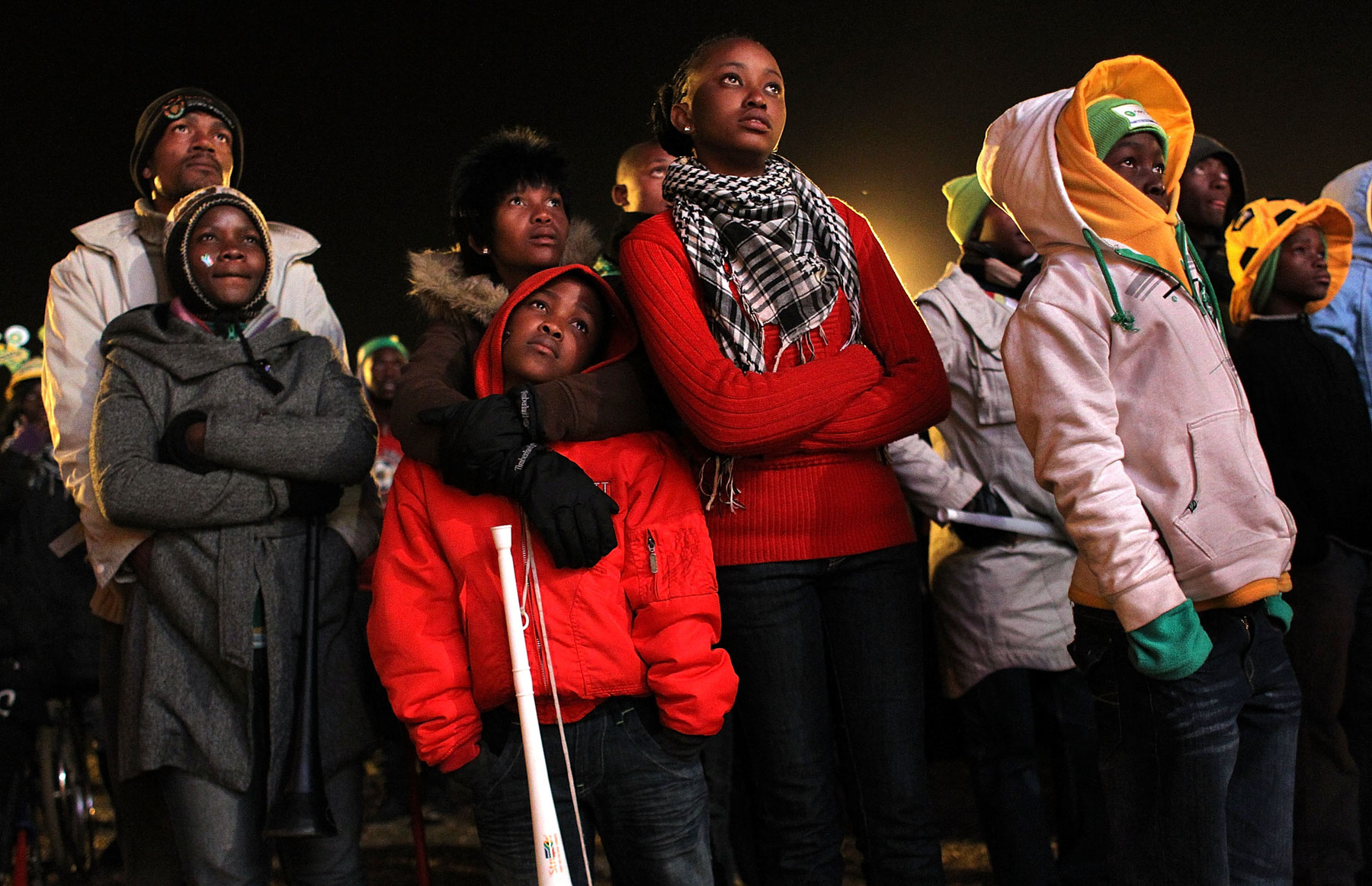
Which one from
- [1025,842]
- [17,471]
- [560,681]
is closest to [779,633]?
[560,681]

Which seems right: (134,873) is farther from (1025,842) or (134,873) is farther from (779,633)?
(1025,842)

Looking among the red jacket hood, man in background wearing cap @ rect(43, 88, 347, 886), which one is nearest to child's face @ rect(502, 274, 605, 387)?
the red jacket hood

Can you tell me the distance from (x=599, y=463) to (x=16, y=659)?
206 centimetres

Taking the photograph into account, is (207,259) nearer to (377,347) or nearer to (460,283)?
(460,283)

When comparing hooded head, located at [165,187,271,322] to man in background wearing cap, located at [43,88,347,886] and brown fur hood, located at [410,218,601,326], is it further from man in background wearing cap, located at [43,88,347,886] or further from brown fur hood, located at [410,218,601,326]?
brown fur hood, located at [410,218,601,326]

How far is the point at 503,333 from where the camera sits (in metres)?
1.80

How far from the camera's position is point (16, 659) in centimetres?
278

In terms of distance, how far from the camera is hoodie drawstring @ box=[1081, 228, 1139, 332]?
5.25ft

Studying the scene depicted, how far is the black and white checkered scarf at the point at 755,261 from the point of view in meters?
1.78

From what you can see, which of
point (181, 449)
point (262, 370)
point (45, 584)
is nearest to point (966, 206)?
point (262, 370)

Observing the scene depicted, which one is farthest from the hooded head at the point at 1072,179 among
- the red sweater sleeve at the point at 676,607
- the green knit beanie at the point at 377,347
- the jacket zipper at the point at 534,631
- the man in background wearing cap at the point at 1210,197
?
the green knit beanie at the point at 377,347

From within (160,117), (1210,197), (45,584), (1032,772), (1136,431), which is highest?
(160,117)

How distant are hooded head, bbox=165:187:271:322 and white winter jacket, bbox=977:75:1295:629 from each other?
4.89 feet

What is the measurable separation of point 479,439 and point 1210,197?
97.7 inches
